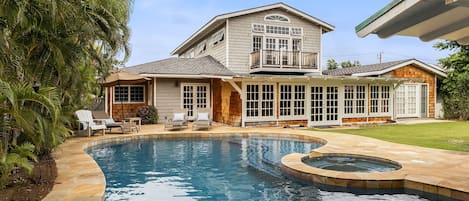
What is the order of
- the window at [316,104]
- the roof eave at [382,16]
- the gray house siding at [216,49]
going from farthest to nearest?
the gray house siding at [216,49] → the window at [316,104] → the roof eave at [382,16]

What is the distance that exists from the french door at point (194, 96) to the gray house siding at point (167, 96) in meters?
0.29

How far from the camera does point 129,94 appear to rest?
1956cm

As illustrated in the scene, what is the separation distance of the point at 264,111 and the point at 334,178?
35.9 feet

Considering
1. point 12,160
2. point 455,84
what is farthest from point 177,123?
point 455,84

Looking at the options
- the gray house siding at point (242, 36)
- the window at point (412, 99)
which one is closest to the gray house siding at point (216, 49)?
the gray house siding at point (242, 36)

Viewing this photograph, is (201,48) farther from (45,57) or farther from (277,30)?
(45,57)

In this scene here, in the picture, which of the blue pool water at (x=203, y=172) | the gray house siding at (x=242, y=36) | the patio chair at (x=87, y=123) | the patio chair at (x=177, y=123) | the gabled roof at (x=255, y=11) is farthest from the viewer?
the gray house siding at (x=242, y=36)

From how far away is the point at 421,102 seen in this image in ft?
78.0

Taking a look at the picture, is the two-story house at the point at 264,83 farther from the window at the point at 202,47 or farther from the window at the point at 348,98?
the window at the point at 202,47

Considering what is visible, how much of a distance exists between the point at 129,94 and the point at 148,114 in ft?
6.64

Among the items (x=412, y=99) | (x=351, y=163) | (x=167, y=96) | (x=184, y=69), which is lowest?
(x=351, y=163)

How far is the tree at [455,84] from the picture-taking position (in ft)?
69.8

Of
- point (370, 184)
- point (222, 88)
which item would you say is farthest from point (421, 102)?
point (370, 184)

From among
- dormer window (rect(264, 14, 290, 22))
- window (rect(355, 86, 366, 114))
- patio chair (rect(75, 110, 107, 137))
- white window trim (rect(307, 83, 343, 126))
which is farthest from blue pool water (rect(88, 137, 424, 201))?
dormer window (rect(264, 14, 290, 22))
